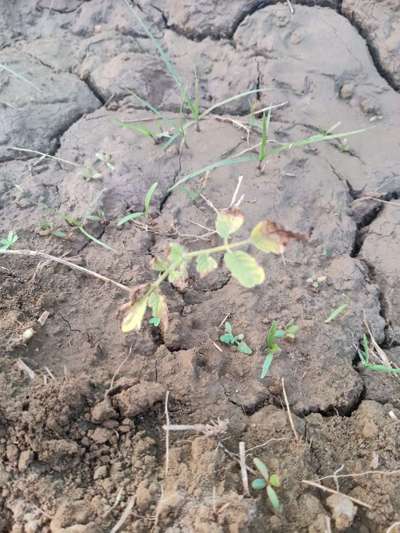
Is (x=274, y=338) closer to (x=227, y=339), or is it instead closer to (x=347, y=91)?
(x=227, y=339)

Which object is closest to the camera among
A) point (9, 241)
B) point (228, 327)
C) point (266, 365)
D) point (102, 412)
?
point (102, 412)

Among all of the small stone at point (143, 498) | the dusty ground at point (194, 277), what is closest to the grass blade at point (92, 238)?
the dusty ground at point (194, 277)

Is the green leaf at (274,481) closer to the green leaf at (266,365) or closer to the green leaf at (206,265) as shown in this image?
the green leaf at (266,365)

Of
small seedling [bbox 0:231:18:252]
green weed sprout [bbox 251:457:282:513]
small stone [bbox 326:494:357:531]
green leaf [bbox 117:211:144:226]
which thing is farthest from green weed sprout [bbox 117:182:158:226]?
small stone [bbox 326:494:357:531]

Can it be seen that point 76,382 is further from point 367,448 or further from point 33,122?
point 33,122

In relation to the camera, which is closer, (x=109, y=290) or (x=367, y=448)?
(x=367, y=448)

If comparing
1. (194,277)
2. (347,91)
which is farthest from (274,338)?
(347,91)

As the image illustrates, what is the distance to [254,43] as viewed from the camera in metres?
2.75

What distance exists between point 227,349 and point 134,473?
552 mm

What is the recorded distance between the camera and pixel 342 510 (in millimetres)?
1472

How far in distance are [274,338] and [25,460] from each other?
2.93 ft

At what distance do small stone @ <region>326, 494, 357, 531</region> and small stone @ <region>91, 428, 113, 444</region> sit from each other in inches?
26.2

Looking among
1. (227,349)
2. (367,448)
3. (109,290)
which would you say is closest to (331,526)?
(367,448)

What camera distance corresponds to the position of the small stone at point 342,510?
57.1 inches
